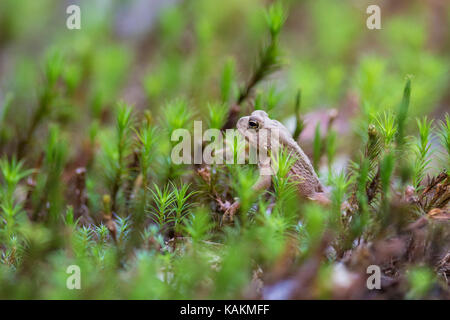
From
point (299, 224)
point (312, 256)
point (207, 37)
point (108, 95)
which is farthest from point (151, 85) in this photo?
point (312, 256)

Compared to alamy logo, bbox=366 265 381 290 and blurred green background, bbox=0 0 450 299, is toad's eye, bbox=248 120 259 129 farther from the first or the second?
alamy logo, bbox=366 265 381 290

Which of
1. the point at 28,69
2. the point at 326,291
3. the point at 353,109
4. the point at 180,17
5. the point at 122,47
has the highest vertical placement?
the point at 180,17

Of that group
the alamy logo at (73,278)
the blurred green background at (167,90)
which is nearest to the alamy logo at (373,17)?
the blurred green background at (167,90)

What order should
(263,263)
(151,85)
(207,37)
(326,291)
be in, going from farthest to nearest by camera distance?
(207,37) → (151,85) → (263,263) → (326,291)

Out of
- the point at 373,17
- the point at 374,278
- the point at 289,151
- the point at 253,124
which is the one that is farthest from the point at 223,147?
the point at 373,17

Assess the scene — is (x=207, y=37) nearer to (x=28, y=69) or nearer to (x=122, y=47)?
(x=122, y=47)

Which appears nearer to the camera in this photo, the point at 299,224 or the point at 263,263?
the point at 263,263

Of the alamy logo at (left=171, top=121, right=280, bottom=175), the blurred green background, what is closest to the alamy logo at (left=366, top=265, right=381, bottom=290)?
the blurred green background

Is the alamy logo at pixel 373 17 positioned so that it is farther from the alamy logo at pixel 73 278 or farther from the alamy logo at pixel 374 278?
the alamy logo at pixel 73 278
